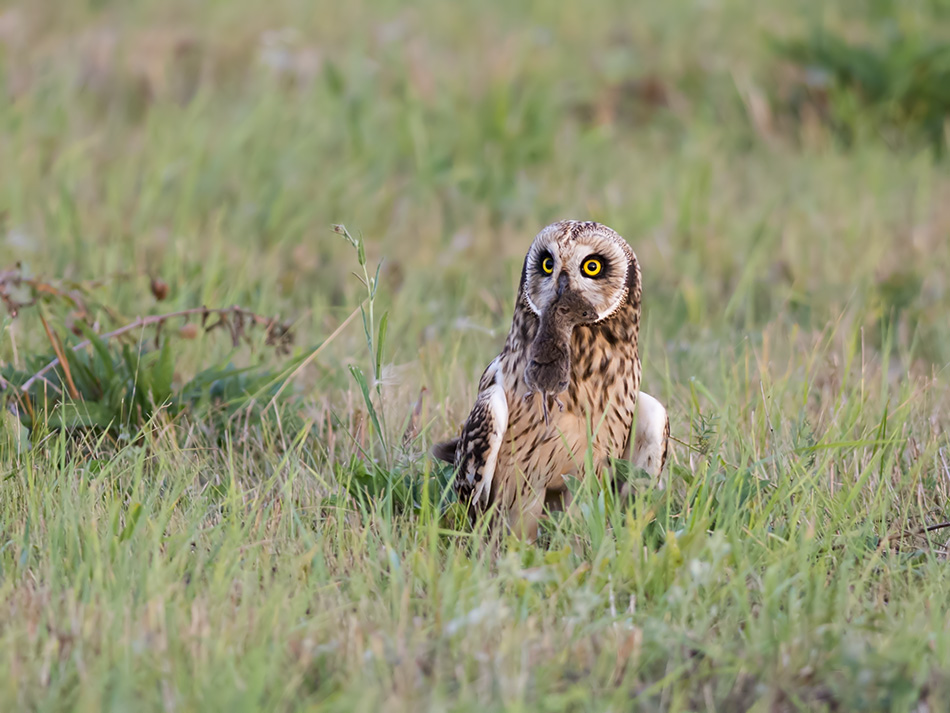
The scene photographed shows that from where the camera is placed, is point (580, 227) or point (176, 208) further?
point (176, 208)

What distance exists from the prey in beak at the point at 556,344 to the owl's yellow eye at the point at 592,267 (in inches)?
2.8

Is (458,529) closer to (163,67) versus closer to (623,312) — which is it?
(623,312)

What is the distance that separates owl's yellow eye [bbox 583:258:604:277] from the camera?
335 cm

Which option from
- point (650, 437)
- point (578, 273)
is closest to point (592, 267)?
point (578, 273)

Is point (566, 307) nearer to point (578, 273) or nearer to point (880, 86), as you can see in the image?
point (578, 273)

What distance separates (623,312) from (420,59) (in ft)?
17.2

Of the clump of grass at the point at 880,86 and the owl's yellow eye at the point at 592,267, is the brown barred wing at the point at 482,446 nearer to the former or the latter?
the owl's yellow eye at the point at 592,267

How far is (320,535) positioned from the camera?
3.20 meters

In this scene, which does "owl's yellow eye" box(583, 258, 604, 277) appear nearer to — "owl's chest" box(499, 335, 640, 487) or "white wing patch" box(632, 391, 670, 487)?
"owl's chest" box(499, 335, 640, 487)

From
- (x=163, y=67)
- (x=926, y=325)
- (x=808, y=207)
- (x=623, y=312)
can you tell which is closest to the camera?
(x=623, y=312)

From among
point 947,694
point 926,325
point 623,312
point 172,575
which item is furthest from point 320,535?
point 926,325

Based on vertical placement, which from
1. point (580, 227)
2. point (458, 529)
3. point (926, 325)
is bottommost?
point (458, 529)

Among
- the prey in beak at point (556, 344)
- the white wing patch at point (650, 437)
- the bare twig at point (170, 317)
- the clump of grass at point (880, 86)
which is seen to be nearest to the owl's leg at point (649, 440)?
the white wing patch at point (650, 437)

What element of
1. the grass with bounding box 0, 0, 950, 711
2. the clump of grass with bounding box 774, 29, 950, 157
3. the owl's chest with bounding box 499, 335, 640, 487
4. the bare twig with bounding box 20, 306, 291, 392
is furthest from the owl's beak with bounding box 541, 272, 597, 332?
the clump of grass with bounding box 774, 29, 950, 157
